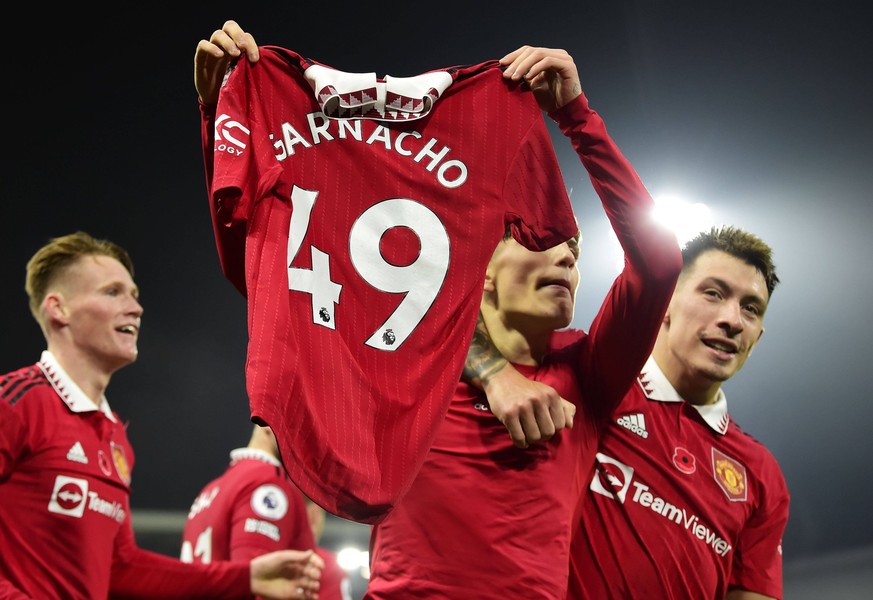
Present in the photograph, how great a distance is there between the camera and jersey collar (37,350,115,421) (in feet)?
8.73

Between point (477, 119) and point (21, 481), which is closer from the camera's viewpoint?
point (477, 119)

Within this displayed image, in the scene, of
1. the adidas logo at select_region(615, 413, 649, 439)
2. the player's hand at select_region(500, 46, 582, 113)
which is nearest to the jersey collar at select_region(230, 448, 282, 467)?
the adidas logo at select_region(615, 413, 649, 439)

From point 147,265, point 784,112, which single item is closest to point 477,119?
point 784,112

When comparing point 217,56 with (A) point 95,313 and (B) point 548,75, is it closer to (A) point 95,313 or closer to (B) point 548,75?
(B) point 548,75

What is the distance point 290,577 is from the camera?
2656 millimetres

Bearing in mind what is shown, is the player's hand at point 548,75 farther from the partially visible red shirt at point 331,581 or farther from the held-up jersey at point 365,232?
the partially visible red shirt at point 331,581

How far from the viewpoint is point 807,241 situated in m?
6.03

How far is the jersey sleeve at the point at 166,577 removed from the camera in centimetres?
272

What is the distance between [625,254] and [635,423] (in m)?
0.51

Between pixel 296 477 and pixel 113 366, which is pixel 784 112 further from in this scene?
pixel 296 477

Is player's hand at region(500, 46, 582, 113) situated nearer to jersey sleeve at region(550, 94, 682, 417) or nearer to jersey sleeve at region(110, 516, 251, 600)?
jersey sleeve at region(550, 94, 682, 417)

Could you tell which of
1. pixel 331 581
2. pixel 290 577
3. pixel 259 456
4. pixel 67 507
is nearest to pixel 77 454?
pixel 67 507

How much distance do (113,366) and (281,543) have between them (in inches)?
34.0

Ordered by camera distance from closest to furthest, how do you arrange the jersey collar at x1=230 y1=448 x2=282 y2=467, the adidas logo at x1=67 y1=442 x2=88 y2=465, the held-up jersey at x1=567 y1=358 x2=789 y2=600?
the held-up jersey at x1=567 y1=358 x2=789 y2=600, the adidas logo at x1=67 y1=442 x2=88 y2=465, the jersey collar at x1=230 y1=448 x2=282 y2=467
